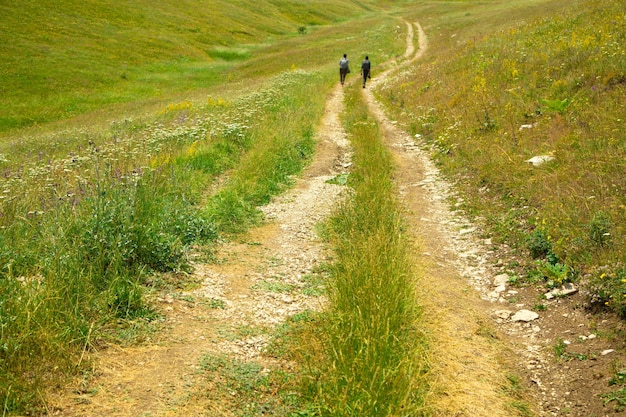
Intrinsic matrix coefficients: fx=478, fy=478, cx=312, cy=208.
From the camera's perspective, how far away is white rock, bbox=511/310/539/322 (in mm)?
6359

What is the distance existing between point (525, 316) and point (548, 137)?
648 centimetres

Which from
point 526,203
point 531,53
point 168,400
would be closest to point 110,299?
point 168,400

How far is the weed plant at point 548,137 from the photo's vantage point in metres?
7.18

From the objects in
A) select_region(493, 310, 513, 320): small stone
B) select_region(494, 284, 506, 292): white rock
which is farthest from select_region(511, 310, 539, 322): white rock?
select_region(494, 284, 506, 292): white rock

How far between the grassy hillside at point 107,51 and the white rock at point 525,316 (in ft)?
125

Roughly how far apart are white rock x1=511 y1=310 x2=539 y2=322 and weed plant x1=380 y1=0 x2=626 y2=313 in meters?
0.73

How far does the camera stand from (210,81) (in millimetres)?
50469

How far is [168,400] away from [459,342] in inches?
132

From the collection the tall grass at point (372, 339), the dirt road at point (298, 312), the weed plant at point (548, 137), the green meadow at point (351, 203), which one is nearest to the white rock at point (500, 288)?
the dirt road at point (298, 312)

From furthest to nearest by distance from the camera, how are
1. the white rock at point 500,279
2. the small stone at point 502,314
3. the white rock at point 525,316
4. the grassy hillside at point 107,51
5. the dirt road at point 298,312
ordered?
the grassy hillside at point 107,51 → the white rock at point 500,279 → the small stone at point 502,314 → the white rock at point 525,316 → the dirt road at point 298,312

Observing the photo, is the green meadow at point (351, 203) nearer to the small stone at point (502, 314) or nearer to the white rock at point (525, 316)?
the white rock at point (525, 316)

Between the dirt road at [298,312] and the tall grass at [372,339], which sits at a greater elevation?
the tall grass at [372,339]

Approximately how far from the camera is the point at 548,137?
11375mm

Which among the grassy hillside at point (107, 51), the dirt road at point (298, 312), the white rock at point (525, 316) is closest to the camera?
the dirt road at point (298, 312)
